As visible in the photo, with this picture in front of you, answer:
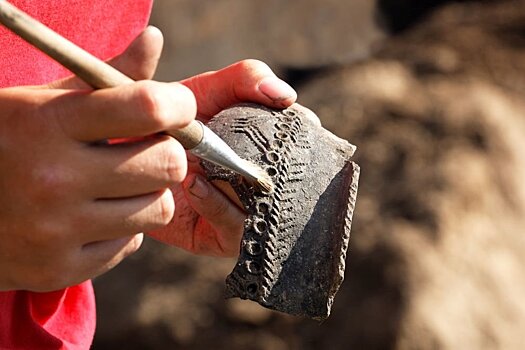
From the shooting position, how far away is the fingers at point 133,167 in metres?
1.18

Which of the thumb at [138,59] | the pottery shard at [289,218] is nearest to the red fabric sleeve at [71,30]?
the thumb at [138,59]

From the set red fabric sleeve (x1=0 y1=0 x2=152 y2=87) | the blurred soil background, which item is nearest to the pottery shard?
red fabric sleeve (x1=0 y1=0 x2=152 y2=87)

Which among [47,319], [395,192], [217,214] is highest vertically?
[217,214]

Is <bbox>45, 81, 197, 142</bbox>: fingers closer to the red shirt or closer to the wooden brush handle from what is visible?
the wooden brush handle

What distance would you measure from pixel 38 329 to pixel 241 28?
311cm

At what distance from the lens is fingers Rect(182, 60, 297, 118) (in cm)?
158

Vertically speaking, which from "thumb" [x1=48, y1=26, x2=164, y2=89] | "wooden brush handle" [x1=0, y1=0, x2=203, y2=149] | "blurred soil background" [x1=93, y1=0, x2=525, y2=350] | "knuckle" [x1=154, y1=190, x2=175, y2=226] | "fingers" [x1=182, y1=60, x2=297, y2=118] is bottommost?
"blurred soil background" [x1=93, y1=0, x2=525, y2=350]

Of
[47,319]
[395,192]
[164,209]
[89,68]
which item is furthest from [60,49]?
[395,192]

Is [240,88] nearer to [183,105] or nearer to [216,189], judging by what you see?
[216,189]

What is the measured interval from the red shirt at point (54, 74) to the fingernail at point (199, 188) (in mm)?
274

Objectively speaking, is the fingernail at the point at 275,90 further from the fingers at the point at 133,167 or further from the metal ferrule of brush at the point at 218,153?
the fingers at the point at 133,167

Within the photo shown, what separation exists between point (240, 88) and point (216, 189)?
0.58ft

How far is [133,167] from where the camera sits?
1.20 meters

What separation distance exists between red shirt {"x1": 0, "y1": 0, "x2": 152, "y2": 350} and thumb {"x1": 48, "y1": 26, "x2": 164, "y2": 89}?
0.12m
